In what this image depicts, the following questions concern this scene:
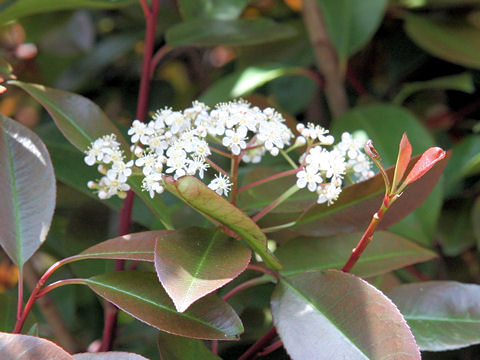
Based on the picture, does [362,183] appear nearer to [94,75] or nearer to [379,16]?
[379,16]

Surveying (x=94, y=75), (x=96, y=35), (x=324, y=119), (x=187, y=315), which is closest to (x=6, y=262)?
(x=94, y=75)

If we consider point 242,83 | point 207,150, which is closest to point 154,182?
point 207,150

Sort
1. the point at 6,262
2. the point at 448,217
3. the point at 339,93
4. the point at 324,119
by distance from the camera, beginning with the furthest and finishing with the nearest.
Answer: the point at 6,262 → the point at 324,119 → the point at 339,93 → the point at 448,217

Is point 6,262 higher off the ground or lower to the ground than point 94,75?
lower

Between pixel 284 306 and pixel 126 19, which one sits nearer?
pixel 284 306

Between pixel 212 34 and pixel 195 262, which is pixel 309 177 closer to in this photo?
pixel 195 262
